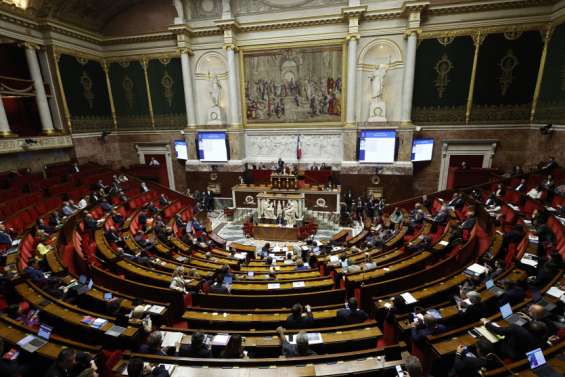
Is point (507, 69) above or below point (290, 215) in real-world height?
above

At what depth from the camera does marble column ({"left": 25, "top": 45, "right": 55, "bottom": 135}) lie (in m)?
14.5

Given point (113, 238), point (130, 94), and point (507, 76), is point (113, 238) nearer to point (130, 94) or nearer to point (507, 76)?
point (130, 94)

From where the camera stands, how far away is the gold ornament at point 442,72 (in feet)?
47.2

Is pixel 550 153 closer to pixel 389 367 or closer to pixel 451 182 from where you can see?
pixel 451 182

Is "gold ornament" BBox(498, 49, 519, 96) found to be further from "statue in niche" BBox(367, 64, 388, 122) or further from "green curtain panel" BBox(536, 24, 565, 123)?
"statue in niche" BBox(367, 64, 388, 122)

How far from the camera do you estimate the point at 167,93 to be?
59.5ft

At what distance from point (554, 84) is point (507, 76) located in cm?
200

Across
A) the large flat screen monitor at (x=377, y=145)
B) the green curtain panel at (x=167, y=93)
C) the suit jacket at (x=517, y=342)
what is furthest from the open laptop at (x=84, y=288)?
the green curtain panel at (x=167, y=93)

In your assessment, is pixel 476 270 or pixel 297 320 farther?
pixel 476 270

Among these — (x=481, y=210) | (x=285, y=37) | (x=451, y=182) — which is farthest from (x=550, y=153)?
(x=285, y=37)

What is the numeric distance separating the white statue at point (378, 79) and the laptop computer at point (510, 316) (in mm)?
13186

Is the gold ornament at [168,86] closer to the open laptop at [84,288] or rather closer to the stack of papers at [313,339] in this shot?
the open laptop at [84,288]

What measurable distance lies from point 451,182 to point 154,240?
15154 mm

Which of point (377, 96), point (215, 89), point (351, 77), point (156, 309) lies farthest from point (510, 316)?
point (215, 89)
